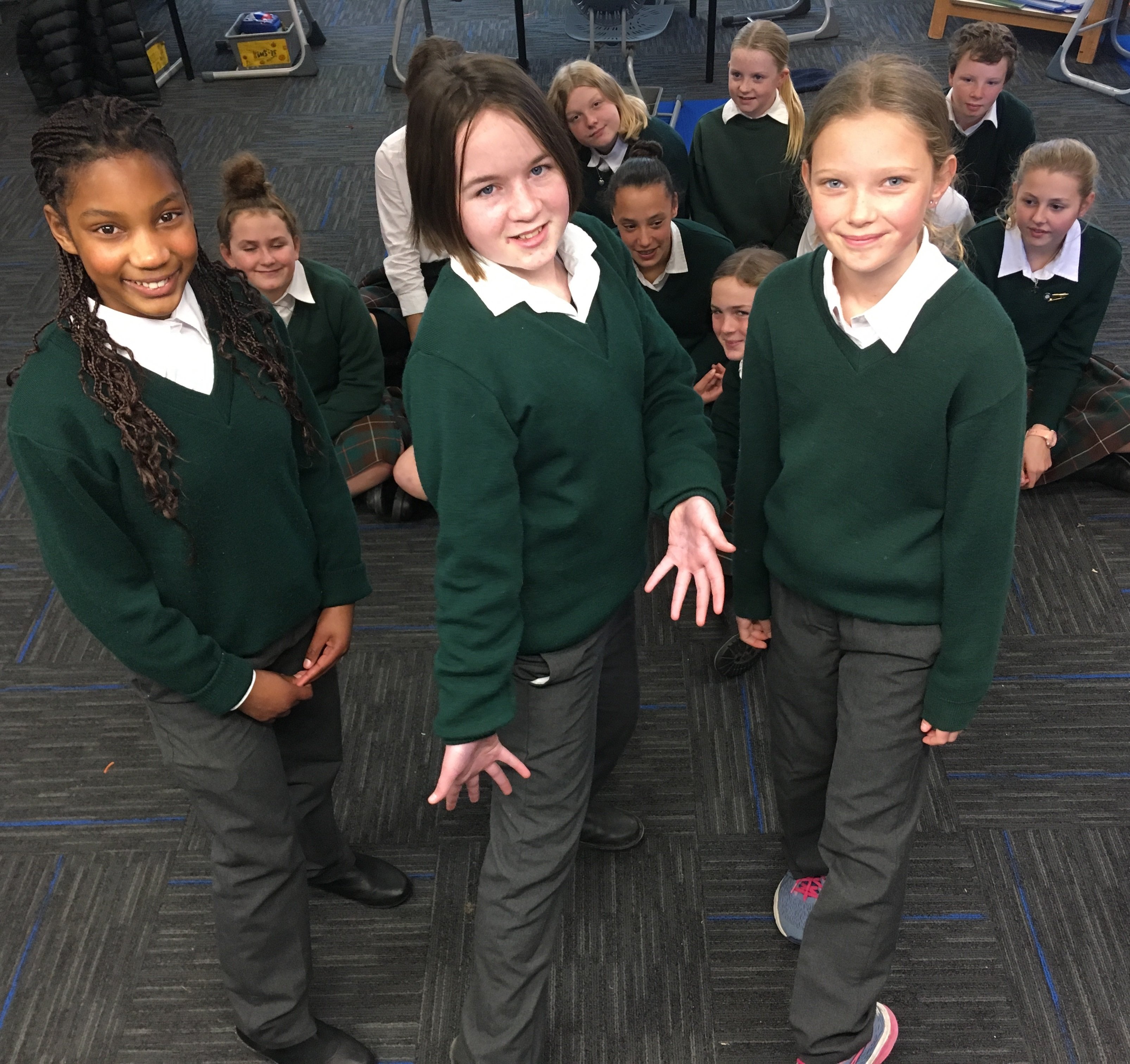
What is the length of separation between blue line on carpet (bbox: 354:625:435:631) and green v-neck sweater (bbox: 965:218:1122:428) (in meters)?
1.46

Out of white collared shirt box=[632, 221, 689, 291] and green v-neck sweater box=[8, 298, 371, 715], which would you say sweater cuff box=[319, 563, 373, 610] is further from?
white collared shirt box=[632, 221, 689, 291]

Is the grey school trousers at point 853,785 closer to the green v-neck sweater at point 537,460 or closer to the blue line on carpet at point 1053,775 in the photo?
the green v-neck sweater at point 537,460

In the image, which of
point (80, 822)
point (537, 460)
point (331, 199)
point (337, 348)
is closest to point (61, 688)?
point (80, 822)

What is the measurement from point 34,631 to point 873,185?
6.67ft

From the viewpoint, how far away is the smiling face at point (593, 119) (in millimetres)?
2871

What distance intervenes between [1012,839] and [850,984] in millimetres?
601

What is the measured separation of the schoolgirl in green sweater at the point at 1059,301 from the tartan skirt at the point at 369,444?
56.4 inches

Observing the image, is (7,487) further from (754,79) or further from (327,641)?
(754,79)

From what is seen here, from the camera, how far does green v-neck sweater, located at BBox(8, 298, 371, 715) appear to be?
1.20 metres

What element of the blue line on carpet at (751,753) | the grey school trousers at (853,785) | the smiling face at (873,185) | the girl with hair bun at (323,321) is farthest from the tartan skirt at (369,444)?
the smiling face at (873,185)

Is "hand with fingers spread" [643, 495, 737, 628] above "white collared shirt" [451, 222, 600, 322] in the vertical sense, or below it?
below

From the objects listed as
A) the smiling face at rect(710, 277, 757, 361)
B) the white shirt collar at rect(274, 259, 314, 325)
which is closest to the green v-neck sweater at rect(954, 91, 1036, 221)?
the smiling face at rect(710, 277, 757, 361)

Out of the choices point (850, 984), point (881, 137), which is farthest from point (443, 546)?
point (850, 984)

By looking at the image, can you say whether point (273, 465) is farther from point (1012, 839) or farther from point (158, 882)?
point (1012, 839)
